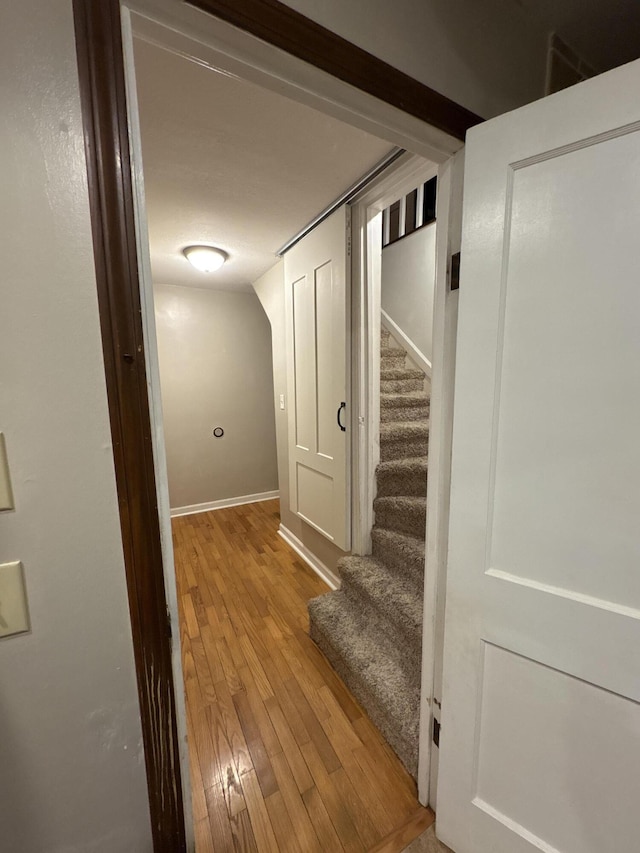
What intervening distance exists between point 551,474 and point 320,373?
4.94 feet

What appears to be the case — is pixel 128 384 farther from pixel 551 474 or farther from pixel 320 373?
pixel 320 373

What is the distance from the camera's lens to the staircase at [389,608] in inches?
51.3

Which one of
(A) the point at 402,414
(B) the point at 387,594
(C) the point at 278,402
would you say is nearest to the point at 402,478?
(B) the point at 387,594

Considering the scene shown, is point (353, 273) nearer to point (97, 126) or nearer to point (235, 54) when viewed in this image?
point (235, 54)

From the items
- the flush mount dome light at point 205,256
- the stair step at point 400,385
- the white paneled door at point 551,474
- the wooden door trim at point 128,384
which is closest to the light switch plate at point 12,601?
the wooden door trim at point 128,384

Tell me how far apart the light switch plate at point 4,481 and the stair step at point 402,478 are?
64.9 inches

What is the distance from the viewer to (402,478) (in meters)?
1.85

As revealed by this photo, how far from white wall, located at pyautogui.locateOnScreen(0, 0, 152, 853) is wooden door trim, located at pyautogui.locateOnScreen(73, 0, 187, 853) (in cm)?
2

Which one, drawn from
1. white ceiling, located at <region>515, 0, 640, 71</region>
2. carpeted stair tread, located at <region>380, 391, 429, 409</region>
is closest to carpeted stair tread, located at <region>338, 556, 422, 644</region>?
carpeted stair tread, located at <region>380, 391, 429, 409</region>

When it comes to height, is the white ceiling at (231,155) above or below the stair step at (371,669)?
above

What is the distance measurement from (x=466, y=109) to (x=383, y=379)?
200 cm

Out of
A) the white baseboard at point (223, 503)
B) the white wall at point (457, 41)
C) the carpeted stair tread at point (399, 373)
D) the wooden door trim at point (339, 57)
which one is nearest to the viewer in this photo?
the wooden door trim at point (339, 57)

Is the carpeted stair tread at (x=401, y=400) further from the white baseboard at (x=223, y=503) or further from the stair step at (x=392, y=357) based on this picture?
the white baseboard at (x=223, y=503)

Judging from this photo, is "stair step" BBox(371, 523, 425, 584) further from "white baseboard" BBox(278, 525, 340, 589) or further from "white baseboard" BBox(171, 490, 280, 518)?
"white baseboard" BBox(171, 490, 280, 518)
